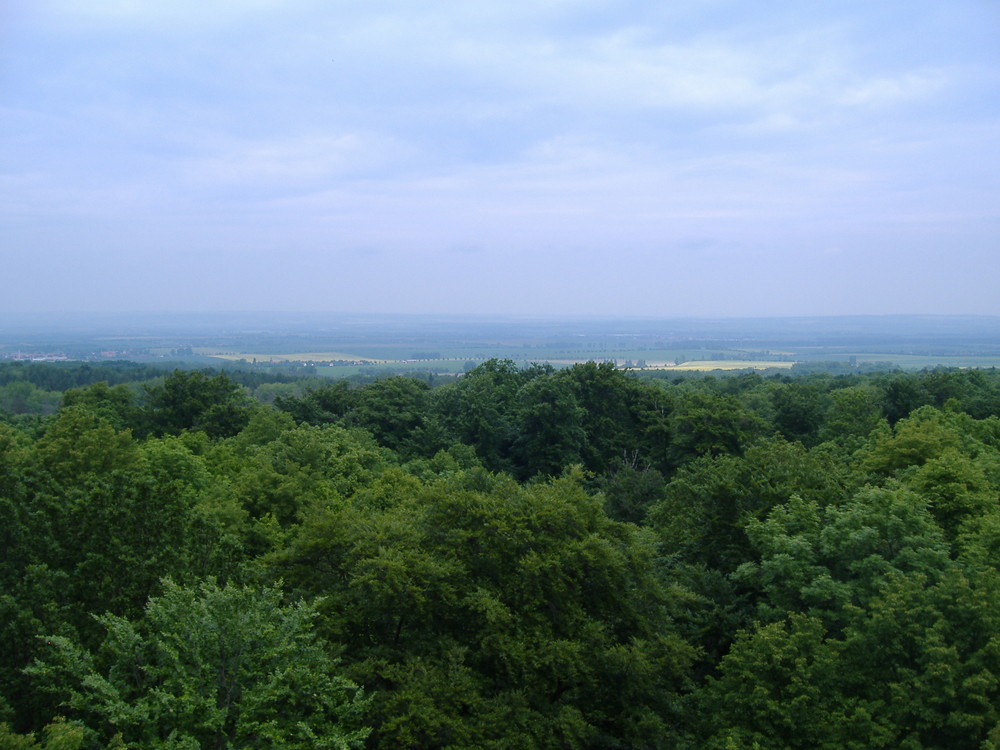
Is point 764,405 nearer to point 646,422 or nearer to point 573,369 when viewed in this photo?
point 646,422

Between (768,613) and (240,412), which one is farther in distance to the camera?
(240,412)

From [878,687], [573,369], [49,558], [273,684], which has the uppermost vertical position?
[573,369]

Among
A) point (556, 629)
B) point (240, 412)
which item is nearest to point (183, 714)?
point (556, 629)

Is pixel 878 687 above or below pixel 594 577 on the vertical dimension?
below

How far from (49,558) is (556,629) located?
1003 cm

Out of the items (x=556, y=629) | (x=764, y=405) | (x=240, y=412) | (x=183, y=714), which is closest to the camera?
(x=183, y=714)

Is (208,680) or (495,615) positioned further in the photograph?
(495,615)

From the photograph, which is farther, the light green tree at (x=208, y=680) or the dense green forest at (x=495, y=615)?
the dense green forest at (x=495, y=615)

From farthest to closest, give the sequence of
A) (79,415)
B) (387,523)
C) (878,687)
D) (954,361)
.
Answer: (954,361) < (79,415) < (387,523) < (878,687)

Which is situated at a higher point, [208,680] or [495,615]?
[495,615]

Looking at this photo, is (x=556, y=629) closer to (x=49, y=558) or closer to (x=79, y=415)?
(x=49, y=558)

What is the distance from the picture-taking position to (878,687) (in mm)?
13500

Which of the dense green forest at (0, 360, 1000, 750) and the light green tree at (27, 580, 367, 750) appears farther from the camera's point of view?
the dense green forest at (0, 360, 1000, 750)

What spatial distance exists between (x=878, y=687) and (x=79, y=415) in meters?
26.0
